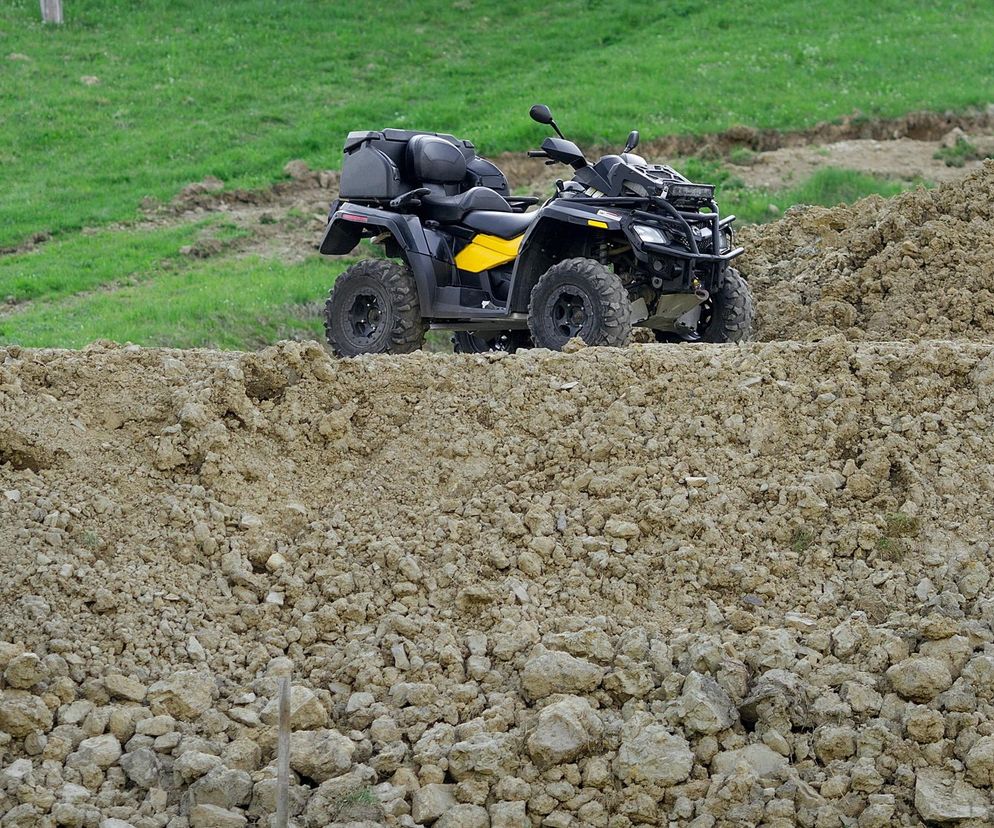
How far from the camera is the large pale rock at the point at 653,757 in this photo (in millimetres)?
5402

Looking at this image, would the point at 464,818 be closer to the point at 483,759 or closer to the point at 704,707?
the point at 483,759

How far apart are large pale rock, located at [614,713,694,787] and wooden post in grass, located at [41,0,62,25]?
78.7ft

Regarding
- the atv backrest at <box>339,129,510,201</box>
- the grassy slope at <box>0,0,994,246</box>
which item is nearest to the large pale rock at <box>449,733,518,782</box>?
the atv backrest at <box>339,129,510,201</box>

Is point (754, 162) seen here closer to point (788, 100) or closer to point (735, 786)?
point (788, 100)

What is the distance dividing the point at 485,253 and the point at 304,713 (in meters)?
5.19

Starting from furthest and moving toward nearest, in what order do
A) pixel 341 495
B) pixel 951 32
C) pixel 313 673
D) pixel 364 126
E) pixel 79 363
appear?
pixel 951 32 → pixel 364 126 → pixel 79 363 → pixel 341 495 → pixel 313 673

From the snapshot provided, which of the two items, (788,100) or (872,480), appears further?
(788,100)

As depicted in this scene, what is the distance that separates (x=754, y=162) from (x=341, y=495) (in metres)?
12.2

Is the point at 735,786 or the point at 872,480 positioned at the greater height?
the point at 872,480

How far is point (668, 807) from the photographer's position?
5375 millimetres

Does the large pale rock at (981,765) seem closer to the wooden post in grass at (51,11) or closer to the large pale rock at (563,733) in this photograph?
the large pale rock at (563,733)

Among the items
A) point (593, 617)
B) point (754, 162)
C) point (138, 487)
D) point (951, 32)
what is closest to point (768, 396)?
point (593, 617)

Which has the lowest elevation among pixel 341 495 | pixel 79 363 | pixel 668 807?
pixel 668 807

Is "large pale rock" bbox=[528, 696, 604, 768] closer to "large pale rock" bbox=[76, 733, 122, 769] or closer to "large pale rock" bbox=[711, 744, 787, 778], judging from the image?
"large pale rock" bbox=[711, 744, 787, 778]
